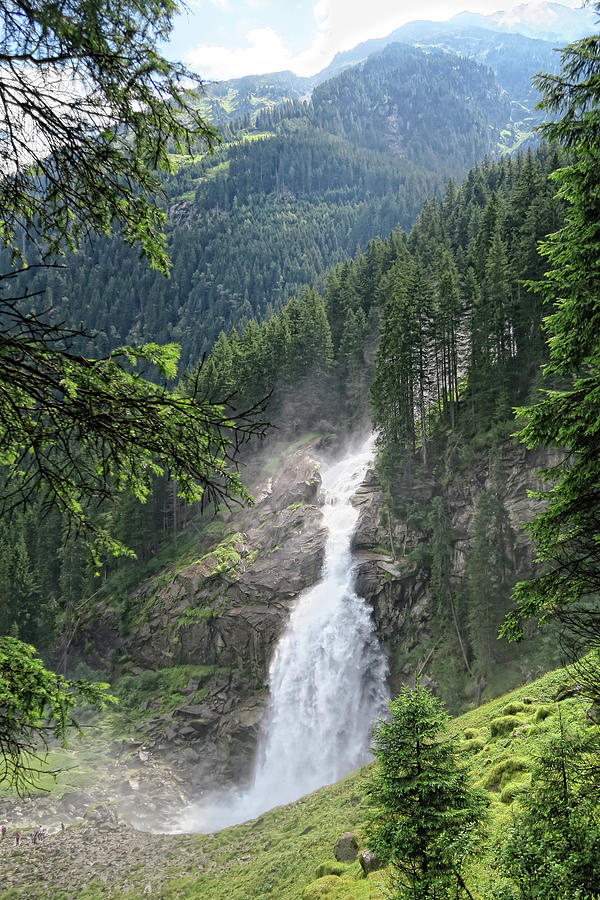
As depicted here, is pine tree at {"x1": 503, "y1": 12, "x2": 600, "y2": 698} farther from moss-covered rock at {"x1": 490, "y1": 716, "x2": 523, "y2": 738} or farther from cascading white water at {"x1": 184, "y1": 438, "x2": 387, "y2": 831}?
cascading white water at {"x1": 184, "y1": 438, "x2": 387, "y2": 831}

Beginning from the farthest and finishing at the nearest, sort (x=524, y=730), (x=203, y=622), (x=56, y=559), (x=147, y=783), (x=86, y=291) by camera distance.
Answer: (x=86, y=291) → (x=56, y=559) → (x=203, y=622) → (x=147, y=783) → (x=524, y=730)

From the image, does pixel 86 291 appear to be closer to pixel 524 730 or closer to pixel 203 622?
pixel 203 622

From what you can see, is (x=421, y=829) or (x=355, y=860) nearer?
(x=421, y=829)

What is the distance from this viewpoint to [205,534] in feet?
159

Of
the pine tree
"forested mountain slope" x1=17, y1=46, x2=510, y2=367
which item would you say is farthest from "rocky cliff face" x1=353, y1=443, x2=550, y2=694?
"forested mountain slope" x1=17, y1=46, x2=510, y2=367

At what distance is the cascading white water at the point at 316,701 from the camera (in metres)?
30.2

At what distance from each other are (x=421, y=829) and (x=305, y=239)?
16442 cm

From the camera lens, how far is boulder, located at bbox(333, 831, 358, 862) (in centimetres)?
1443

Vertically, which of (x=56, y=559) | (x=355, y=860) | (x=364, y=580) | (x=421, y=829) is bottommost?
(x=56, y=559)

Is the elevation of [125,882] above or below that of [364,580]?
below

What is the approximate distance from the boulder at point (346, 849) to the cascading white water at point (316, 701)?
16.1m

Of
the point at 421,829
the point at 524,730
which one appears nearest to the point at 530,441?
the point at 421,829

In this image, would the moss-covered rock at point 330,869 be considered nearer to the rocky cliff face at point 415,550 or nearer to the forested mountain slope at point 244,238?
the rocky cliff face at point 415,550

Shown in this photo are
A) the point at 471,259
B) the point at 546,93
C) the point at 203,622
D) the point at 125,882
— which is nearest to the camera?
the point at 546,93
